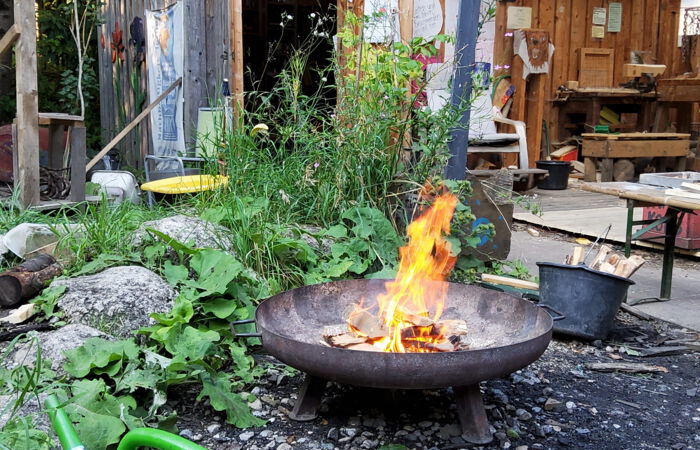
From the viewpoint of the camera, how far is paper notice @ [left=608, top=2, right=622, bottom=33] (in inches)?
464

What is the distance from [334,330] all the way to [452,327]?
1.67ft

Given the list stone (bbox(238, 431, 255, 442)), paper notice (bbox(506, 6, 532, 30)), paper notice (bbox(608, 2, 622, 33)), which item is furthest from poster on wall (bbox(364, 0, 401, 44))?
paper notice (bbox(608, 2, 622, 33))

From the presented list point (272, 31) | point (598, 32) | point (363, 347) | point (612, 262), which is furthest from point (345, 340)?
point (598, 32)

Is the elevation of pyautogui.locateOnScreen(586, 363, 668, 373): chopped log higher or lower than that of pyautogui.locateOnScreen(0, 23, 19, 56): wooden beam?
lower

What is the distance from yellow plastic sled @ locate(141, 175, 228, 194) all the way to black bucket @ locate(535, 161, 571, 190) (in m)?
5.60

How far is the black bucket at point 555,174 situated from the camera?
9.95 metres

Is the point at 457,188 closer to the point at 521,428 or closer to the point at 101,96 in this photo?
the point at 521,428

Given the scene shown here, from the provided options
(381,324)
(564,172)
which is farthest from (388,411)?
(564,172)

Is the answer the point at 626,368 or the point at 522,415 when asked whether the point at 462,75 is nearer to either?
the point at 626,368

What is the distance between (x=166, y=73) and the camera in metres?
8.08

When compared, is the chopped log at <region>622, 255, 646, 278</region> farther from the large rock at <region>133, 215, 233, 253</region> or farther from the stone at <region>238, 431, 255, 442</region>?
the stone at <region>238, 431, 255, 442</region>

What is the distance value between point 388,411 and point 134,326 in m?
1.21

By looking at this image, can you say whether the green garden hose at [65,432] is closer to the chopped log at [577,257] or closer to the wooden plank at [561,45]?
the chopped log at [577,257]

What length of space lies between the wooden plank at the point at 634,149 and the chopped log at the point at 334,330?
26.0ft
